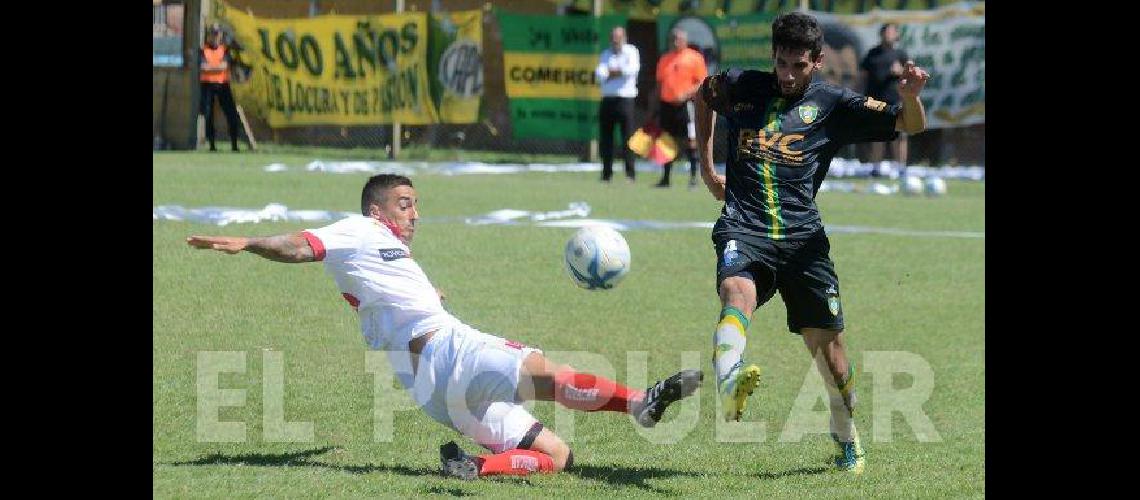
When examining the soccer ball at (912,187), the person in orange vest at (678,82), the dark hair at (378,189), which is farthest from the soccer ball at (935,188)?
the dark hair at (378,189)

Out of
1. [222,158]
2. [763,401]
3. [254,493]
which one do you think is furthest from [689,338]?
[222,158]

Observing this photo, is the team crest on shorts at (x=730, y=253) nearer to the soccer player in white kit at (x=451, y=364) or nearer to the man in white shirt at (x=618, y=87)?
the soccer player in white kit at (x=451, y=364)

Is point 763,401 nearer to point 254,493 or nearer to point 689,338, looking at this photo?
point 689,338

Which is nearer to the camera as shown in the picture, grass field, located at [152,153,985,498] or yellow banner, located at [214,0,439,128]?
grass field, located at [152,153,985,498]

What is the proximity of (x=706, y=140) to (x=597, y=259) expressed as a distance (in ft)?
2.65

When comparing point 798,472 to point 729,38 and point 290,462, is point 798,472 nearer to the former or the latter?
point 290,462

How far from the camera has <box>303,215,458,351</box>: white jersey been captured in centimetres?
761

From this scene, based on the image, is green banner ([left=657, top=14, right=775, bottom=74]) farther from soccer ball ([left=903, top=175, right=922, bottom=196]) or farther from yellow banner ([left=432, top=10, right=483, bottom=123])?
soccer ball ([left=903, top=175, right=922, bottom=196])

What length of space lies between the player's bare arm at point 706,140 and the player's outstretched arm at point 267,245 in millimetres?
2065

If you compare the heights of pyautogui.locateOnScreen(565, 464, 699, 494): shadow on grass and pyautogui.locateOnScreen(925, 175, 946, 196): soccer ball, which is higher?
pyautogui.locateOnScreen(925, 175, 946, 196): soccer ball

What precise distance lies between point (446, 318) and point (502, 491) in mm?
1017

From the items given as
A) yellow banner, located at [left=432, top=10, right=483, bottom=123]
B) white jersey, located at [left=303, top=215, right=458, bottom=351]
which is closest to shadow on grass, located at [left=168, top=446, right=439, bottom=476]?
white jersey, located at [left=303, top=215, right=458, bottom=351]

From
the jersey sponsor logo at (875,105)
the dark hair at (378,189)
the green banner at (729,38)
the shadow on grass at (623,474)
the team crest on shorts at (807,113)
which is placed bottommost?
the shadow on grass at (623,474)

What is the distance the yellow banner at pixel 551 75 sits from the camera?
29094 millimetres
